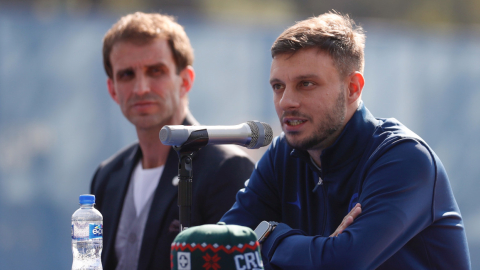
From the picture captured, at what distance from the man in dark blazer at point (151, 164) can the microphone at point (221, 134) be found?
86cm


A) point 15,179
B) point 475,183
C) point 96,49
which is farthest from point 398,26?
point 15,179

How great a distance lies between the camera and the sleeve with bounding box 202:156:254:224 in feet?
8.07

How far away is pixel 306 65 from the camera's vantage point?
1878mm

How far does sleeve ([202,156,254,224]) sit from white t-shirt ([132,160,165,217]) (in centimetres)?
43

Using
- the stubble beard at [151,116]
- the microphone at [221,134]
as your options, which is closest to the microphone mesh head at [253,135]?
the microphone at [221,134]

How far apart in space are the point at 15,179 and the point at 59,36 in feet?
4.11

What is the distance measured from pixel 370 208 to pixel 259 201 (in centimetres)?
62

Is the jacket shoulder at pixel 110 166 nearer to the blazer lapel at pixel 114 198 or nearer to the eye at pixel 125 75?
the blazer lapel at pixel 114 198

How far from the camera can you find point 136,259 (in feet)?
8.46

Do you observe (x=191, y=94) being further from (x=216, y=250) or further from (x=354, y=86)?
(x=216, y=250)

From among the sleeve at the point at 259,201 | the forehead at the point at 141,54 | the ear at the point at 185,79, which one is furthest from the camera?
the ear at the point at 185,79

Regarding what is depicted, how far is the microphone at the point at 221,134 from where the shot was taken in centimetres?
150

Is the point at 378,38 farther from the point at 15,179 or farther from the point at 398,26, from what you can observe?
the point at 15,179

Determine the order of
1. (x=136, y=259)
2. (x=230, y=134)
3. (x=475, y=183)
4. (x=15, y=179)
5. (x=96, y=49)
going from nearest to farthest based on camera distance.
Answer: (x=230, y=134)
(x=136, y=259)
(x=15, y=179)
(x=96, y=49)
(x=475, y=183)
